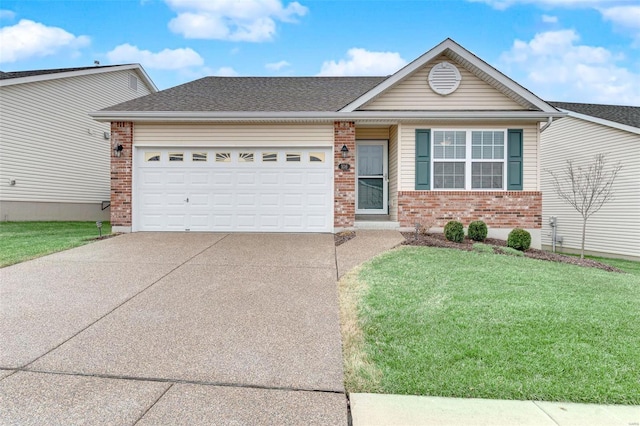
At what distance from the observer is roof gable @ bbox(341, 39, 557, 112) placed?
1001 cm

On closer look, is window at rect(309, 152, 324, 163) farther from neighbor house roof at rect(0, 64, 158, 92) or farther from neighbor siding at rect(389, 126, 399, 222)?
neighbor house roof at rect(0, 64, 158, 92)

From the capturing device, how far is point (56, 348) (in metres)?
3.67

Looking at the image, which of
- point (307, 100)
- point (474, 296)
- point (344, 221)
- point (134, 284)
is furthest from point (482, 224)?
point (134, 284)

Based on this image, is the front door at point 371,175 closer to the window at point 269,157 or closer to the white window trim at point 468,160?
the white window trim at point 468,160

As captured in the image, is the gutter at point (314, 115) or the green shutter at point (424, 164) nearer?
the gutter at point (314, 115)

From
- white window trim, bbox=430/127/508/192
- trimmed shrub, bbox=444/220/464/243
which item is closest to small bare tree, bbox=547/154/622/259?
white window trim, bbox=430/127/508/192

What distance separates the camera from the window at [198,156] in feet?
34.7

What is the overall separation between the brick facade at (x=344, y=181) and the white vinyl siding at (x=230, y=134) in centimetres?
35

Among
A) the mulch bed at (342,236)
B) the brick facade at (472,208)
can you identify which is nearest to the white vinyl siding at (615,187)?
the brick facade at (472,208)

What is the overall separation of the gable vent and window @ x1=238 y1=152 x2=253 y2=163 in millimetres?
5481

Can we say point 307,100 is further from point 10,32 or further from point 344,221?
point 10,32

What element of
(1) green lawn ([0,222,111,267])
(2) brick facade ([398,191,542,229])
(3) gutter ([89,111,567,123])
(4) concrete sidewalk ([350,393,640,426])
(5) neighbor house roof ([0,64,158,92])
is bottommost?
(4) concrete sidewalk ([350,393,640,426])

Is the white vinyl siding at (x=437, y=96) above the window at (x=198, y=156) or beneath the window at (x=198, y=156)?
above

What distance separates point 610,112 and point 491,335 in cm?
1619
